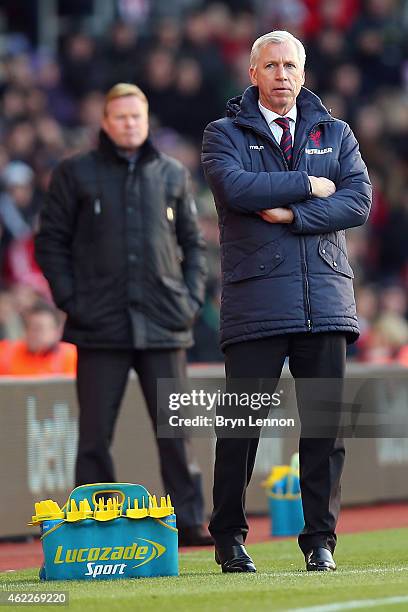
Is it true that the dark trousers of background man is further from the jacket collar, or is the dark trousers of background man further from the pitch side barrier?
the jacket collar

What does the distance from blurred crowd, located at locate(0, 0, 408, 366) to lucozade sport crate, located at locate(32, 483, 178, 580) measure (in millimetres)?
7272

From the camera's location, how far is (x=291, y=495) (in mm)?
9773

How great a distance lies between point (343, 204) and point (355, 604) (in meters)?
1.94

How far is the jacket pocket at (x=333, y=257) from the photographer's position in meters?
6.81

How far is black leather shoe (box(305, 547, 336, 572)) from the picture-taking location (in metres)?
6.78

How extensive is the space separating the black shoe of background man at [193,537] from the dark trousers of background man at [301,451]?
5.99 ft

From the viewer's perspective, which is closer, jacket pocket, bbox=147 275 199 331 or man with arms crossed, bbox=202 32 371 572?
man with arms crossed, bbox=202 32 371 572

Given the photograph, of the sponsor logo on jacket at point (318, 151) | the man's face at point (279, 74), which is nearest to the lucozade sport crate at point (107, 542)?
the sponsor logo on jacket at point (318, 151)

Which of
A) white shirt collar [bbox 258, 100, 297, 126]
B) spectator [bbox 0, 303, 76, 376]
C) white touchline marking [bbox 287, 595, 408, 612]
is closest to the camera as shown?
white touchline marking [bbox 287, 595, 408, 612]

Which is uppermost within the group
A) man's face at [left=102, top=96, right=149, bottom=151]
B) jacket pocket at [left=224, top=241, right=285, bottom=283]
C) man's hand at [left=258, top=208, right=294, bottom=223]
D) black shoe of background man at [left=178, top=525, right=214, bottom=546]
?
man's face at [left=102, top=96, right=149, bottom=151]

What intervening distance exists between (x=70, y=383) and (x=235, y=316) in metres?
3.85

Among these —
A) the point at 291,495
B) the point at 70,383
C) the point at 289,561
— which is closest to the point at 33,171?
the point at 70,383

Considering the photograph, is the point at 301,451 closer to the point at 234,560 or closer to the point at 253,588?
the point at 234,560

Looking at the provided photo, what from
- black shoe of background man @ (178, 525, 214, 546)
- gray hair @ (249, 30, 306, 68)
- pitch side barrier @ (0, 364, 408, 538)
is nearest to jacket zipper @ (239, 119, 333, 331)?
gray hair @ (249, 30, 306, 68)
